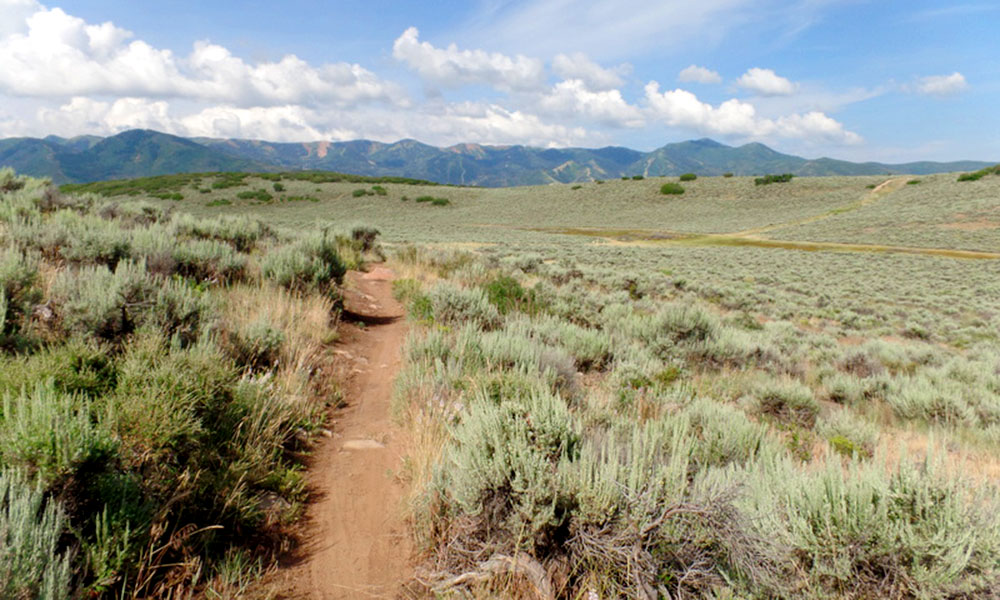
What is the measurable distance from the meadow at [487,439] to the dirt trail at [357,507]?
172 mm

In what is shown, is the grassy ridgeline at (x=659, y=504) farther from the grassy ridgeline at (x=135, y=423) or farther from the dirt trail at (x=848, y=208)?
the dirt trail at (x=848, y=208)

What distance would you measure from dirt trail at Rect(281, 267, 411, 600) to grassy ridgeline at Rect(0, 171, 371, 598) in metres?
0.21

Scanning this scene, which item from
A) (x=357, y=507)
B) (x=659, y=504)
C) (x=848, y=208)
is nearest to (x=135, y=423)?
(x=357, y=507)

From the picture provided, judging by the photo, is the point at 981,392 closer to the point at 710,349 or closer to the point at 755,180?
the point at 710,349

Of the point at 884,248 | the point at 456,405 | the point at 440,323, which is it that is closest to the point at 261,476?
the point at 456,405

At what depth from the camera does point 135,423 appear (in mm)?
2316

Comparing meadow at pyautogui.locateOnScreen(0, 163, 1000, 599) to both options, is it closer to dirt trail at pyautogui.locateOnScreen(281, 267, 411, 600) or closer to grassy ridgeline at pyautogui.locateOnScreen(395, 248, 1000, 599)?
grassy ridgeline at pyautogui.locateOnScreen(395, 248, 1000, 599)

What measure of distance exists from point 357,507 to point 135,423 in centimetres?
128

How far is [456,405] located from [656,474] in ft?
5.59

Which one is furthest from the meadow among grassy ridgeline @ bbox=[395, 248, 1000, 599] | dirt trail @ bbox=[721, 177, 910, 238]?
dirt trail @ bbox=[721, 177, 910, 238]

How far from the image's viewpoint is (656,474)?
88.5 inches

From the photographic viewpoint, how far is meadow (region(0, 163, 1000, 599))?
179cm

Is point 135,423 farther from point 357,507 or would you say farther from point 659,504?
point 659,504

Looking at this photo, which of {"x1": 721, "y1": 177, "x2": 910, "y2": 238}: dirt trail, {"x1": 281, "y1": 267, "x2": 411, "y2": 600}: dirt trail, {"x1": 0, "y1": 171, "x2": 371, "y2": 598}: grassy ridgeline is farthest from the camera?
{"x1": 721, "y1": 177, "x2": 910, "y2": 238}: dirt trail
